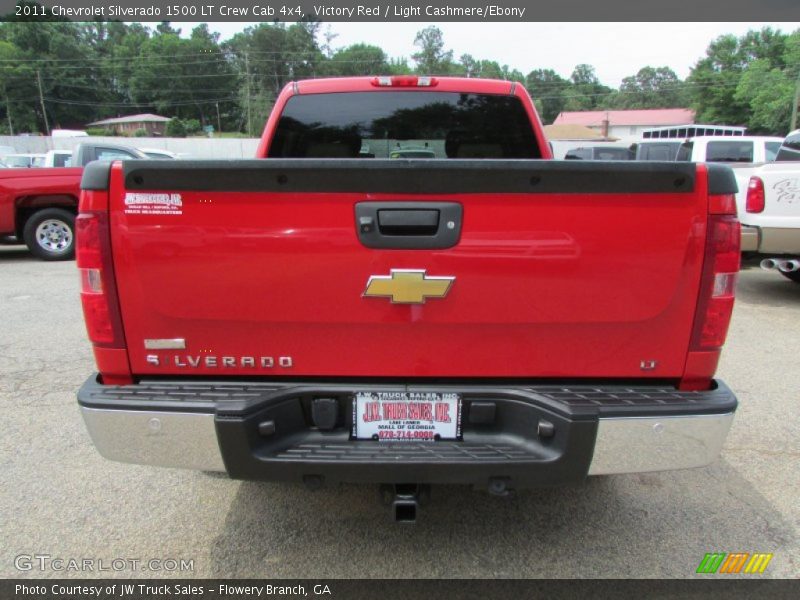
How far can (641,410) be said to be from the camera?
194 cm

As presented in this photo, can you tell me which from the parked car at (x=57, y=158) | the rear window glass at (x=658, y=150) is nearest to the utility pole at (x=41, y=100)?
the parked car at (x=57, y=158)

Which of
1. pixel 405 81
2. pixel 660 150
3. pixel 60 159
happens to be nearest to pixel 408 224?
pixel 405 81

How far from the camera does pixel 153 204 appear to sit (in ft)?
6.32

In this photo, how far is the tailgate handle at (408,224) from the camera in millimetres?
1930

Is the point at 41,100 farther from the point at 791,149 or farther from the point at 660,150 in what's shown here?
the point at 791,149

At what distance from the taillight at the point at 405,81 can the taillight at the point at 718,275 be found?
191 cm

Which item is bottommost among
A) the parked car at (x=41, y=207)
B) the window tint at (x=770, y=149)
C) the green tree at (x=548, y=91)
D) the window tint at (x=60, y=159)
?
the parked car at (x=41, y=207)

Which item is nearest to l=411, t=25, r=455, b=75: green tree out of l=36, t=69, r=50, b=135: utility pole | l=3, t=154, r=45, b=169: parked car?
l=36, t=69, r=50, b=135: utility pole

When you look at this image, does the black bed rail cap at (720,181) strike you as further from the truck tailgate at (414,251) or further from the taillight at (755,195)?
the taillight at (755,195)

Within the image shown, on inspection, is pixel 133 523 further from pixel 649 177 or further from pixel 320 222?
pixel 649 177

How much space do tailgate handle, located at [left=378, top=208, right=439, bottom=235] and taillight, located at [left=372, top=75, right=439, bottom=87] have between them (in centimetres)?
165

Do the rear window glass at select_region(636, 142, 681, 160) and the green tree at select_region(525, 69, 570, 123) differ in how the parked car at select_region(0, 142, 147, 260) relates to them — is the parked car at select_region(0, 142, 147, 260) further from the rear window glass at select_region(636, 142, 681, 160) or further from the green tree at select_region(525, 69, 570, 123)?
the green tree at select_region(525, 69, 570, 123)

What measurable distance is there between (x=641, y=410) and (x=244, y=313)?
1.43m

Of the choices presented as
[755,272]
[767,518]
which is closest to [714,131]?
[755,272]
